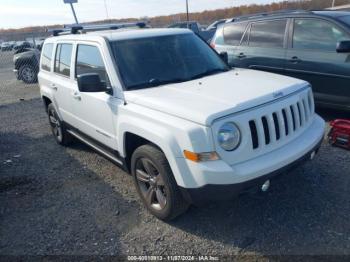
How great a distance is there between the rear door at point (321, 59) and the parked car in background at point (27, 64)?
445 inches

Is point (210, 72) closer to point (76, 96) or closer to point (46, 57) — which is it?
point (76, 96)

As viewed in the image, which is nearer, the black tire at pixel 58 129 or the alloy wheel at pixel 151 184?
the alloy wheel at pixel 151 184

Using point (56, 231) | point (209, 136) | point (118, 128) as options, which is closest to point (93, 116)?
point (118, 128)

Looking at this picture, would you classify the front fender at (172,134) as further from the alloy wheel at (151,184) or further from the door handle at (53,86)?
the door handle at (53,86)

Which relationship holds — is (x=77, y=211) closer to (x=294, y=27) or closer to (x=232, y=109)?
(x=232, y=109)

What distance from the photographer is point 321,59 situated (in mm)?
5559

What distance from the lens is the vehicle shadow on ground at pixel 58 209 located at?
10.8ft

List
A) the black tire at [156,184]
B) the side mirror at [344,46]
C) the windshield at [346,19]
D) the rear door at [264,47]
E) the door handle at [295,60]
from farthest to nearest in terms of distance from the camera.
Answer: the rear door at [264,47], the door handle at [295,60], the windshield at [346,19], the side mirror at [344,46], the black tire at [156,184]

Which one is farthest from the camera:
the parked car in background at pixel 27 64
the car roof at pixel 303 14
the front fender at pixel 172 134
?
the parked car in background at pixel 27 64

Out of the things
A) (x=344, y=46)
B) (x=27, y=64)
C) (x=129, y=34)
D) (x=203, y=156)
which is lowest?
(x=27, y=64)

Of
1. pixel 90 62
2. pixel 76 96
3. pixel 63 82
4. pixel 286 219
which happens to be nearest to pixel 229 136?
→ pixel 286 219

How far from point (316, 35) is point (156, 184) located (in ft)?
13.7

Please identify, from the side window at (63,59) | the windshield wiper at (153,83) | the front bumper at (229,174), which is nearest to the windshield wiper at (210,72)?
the windshield wiper at (153,83)

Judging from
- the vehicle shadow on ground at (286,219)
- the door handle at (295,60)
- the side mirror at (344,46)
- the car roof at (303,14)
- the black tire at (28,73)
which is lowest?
the black tire at (28,73)
